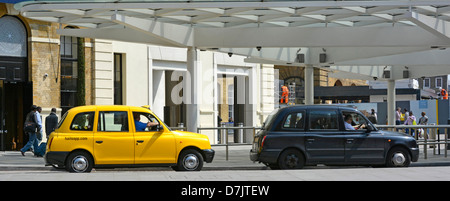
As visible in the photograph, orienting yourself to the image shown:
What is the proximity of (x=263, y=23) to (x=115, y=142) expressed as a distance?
10.3m

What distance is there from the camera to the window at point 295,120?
18.2 meters

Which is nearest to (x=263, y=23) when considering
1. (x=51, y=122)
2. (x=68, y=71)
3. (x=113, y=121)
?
(x=51, y=122)

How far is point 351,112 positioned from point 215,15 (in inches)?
248

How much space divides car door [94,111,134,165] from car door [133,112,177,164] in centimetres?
16

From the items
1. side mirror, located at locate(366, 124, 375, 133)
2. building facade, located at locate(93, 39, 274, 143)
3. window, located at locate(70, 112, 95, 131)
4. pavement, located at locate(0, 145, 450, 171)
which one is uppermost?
building facade, located at locate(93, 39, 274, 143)

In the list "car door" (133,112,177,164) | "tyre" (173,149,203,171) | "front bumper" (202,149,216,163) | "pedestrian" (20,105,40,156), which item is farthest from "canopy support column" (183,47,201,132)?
"car door" (133,112,177,164)

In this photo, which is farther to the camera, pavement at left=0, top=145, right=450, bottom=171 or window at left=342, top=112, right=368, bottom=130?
pavement at left=0, top=145, right=450, bottom=171

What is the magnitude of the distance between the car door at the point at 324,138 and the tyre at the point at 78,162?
16.7ft

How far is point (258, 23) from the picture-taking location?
25.4 m

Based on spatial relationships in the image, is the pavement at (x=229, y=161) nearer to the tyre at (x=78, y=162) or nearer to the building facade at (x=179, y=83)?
the building facade at (x=179, y=83)

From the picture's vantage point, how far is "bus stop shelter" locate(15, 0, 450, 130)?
2073 cm

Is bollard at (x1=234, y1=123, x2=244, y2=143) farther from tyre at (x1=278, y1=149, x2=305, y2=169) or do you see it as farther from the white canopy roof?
tyre at (x1=278, y1=149, x2=305, y2=169)

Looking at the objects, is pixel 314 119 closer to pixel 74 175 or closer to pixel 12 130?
pixel 74 175

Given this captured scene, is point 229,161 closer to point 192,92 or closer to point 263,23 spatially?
point 192,92
